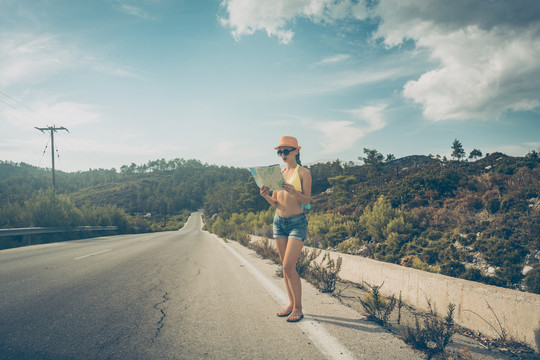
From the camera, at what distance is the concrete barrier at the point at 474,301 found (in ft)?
9.69

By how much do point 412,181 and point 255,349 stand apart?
68.3 feet

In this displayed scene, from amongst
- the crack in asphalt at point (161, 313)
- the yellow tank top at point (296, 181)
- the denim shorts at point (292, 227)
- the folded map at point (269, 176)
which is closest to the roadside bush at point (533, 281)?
the denim shorts at point (292, 227)

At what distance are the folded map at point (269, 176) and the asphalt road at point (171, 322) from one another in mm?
1710

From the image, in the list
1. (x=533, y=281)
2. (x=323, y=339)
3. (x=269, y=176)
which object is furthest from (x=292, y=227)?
(x=533, y=281)

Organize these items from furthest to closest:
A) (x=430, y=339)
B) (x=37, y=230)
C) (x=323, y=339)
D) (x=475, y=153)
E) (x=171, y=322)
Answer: (x=475, y=153)
(x=37, y=230)
(x=171, y=322)
(x=323, y=339)
(x=430, y=339)

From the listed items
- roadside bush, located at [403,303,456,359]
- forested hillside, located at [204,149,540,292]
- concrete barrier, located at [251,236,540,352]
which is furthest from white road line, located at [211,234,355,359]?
forested hillside, located at [204,149,540,292]

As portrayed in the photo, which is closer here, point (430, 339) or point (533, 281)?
point (430, 339)

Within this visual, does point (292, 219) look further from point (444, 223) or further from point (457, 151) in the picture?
point (457, 151)

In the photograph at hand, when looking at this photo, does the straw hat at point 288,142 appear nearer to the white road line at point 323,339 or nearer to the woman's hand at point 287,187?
the woman's hand at point 287,187

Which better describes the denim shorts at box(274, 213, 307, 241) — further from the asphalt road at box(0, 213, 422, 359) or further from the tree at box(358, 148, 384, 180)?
the tree at box(358, 148, 384, 180)

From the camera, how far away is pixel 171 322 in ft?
12.2

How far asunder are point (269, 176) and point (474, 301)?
286cm

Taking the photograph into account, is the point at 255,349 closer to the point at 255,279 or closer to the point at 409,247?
the point at 255,279

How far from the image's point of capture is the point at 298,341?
3098mm
